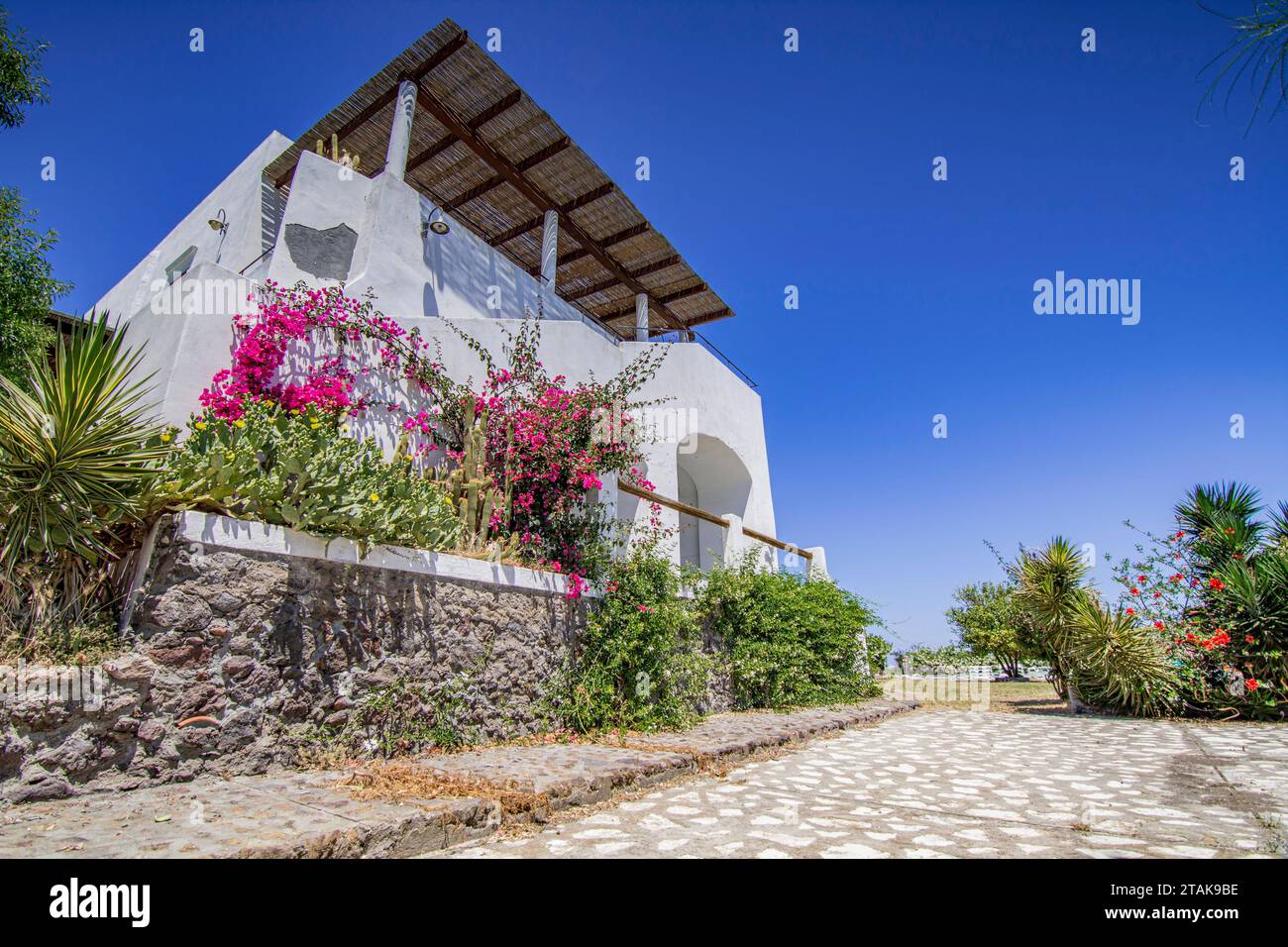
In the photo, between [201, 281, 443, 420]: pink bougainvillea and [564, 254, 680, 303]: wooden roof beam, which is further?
[564, 254, 680, 303]: wooden roof beam

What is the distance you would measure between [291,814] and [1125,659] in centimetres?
1015

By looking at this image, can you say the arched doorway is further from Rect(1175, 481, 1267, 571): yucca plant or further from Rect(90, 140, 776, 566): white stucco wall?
Rect(1175, 481, 1267, 571): yucca plant

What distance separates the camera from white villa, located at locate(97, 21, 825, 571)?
300 inches

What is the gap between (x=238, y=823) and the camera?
2596 millimetres

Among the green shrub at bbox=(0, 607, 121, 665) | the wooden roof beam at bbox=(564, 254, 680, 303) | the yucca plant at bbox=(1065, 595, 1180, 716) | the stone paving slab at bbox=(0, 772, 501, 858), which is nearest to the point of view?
the stone paving slab at bbox=(0, 772, 501, 858)

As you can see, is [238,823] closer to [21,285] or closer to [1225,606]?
[21,285]

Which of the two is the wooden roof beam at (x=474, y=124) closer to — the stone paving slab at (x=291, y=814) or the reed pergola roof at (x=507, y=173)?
the reed pergola roof at (x=507, y=173)

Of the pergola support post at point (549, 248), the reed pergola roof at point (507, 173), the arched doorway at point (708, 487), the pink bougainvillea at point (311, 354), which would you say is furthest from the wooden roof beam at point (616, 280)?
the pink bougainvillea at point (311, 354)

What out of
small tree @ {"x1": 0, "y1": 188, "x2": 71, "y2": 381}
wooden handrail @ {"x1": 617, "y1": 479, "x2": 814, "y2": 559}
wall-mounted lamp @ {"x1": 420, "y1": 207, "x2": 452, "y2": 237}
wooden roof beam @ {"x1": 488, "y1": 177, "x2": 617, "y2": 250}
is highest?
wooden roof beam @ {"x1": 488, "y1": 177, "x2": 617, "y2": 250}

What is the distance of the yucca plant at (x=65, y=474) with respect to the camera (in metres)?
3.11

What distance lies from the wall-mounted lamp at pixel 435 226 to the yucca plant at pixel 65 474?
685 cm

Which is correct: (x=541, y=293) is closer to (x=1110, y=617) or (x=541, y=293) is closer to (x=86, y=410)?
(x=86, y=410)

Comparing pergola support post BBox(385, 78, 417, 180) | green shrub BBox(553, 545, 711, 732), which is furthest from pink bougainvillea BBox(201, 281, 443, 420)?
pergola support post BBox(385, 78, 417, 180)

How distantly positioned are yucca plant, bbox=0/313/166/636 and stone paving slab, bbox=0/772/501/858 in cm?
107
